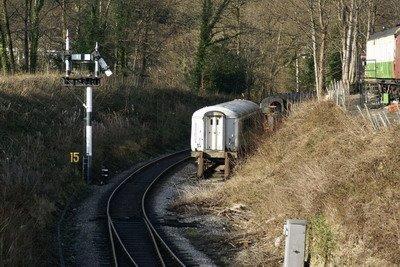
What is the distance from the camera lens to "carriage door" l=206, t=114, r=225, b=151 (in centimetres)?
2436

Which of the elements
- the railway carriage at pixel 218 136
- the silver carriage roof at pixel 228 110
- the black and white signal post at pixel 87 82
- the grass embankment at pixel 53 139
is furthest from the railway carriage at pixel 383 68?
the black and white signal post at pixel 87 82

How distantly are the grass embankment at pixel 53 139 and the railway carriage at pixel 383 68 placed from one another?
1194 centimetres

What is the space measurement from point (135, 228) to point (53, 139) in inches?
352

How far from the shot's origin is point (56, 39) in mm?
41656

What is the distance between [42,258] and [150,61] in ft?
121

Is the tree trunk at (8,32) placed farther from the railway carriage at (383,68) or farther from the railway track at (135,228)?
the railway carriage at (383,68)

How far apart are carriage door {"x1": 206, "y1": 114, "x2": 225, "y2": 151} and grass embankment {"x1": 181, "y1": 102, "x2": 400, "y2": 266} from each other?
9.45 ft

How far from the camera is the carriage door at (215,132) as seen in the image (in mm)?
24359

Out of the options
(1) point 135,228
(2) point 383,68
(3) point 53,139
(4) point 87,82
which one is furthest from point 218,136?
(2) point 383,68

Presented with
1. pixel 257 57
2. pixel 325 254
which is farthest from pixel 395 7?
pixel 325 254

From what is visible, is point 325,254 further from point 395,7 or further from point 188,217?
point 395,7

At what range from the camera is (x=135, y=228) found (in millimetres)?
17016

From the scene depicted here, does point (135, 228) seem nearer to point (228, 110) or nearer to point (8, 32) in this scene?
point (228, 110)

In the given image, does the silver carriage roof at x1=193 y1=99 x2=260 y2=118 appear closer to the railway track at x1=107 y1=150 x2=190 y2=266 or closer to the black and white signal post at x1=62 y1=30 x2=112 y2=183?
the railway track at x1=107 y1=150 x2=190 y2=266
